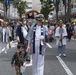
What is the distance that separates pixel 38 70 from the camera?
9320 millimetres

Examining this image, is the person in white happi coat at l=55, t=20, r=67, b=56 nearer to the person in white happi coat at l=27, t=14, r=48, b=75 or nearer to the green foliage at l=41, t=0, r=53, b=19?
the person in white happi coat at l=27, t=14, r=48, b=75

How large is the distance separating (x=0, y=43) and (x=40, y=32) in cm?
1023

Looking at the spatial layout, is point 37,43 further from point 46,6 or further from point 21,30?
point 46,6

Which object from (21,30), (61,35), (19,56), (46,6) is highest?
(21,30)

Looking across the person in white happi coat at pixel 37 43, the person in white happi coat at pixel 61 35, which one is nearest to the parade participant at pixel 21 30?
the person in white happi coat at pixel 37 43

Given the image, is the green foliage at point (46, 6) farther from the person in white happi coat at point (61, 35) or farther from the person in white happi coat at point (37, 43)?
the person in white happi coat at point (37, 43)

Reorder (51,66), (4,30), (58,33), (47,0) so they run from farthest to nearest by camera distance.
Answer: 1. (47,0)
2. (4,30)
3. (58,33)
4. (51,66)

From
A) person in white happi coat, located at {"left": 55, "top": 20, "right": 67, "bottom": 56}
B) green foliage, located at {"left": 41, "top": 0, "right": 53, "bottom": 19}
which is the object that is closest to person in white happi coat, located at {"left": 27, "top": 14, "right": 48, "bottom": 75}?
person in white happi coat, located at {"left": 55, "top": 20, "right": 67, "bottom": 56}

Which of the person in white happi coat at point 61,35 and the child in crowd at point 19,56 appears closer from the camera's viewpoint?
the child in crowd at point 19,56

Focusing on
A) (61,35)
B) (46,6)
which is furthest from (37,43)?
(46,6)

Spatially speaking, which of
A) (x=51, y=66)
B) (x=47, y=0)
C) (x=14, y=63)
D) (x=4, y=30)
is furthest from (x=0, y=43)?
(x=47, y=0)

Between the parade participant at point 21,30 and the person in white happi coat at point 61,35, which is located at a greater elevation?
the parade participant at point 21,30

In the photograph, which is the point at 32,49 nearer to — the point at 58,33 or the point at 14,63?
the point at 14,63

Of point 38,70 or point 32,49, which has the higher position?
point 32,49
